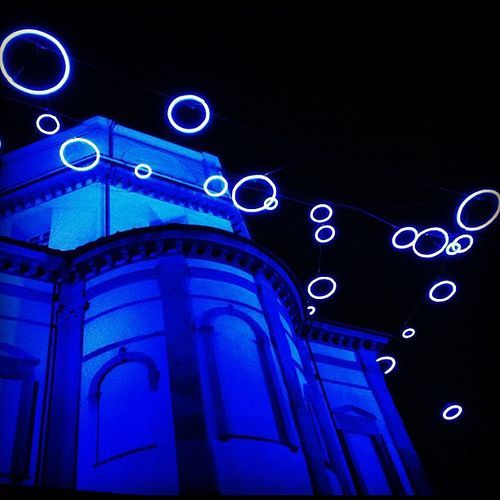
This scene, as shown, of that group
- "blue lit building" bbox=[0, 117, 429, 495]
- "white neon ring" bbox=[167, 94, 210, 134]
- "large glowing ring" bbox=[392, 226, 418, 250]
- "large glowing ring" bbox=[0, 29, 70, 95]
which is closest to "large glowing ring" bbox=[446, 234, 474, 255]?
"large glowing ring" bbox=[392, 226, 418, 250]

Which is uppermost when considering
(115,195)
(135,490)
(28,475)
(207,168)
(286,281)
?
(207,168)

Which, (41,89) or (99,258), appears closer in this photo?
(41,89)

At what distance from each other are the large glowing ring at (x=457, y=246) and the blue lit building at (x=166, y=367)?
5.43 metres

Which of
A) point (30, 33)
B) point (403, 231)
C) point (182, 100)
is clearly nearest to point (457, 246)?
point (403, 231)

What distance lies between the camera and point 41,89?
30.1ft

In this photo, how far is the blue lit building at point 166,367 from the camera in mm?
11172

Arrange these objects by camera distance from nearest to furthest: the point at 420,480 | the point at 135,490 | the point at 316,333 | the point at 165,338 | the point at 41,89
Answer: the point at 41,89
the point at 135,490
the point at 165,338
the point at 420,480
the point at 316,333

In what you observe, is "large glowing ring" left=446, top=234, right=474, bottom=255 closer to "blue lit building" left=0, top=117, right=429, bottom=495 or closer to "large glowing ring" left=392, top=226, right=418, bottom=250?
"large glowing ring" left=392, top=226, right=418, bottom=250

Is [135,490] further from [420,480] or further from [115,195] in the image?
[115,195]

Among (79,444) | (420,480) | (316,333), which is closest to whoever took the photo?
(79,444)

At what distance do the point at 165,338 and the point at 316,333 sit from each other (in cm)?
820

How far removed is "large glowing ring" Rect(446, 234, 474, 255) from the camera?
13.4m

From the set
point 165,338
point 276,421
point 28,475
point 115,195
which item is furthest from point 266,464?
point 115,195

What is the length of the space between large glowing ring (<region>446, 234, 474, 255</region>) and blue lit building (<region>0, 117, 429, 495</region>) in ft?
17.8
